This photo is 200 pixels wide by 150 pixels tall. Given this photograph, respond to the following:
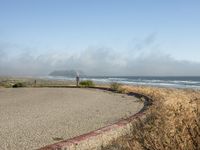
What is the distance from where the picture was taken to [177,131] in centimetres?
541

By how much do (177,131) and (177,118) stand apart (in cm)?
89

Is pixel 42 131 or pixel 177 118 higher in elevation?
pixel 177 118

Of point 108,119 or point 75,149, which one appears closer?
point 75,149

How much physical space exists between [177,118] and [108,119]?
15.8 feet

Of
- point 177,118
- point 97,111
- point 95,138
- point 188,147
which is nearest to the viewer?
point 188,147

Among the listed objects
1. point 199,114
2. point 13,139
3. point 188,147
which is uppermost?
point 199,114

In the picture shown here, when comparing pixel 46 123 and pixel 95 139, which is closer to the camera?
pixel 95 139

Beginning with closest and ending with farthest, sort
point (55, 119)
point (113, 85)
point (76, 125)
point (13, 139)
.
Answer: point (13, 139) → point (76, 125) → point (55, 119) → point (113, 85)

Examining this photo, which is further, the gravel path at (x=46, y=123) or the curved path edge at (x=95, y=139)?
the gravel path at (x=46, y=123)

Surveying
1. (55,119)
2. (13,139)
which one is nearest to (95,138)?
(13,139)

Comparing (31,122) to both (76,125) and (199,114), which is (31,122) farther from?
(199,114)

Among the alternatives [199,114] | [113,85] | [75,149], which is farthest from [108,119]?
[113,85]

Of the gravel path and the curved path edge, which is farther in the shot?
the gravel path

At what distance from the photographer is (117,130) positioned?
27.3 ft
